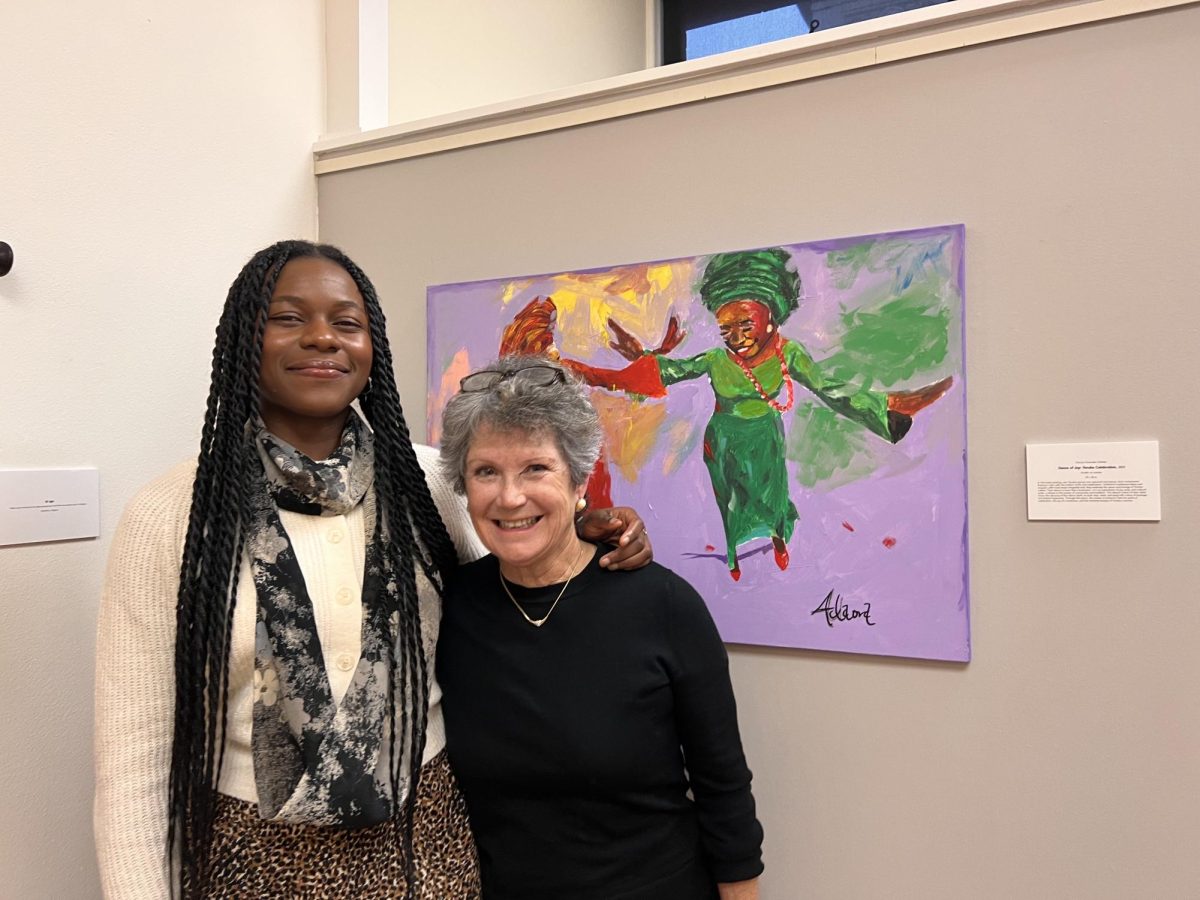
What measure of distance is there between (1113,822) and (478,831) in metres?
0.97

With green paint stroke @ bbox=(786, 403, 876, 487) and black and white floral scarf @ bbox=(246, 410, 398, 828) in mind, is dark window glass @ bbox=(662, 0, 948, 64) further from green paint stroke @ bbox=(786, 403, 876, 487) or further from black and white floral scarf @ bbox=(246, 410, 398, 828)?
black and white floral scarf @ bbox=(246, 410, 398, 828)

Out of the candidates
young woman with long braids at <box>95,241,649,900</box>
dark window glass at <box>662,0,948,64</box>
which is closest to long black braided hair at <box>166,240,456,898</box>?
young woman with long braids at <box>95,241,649,900</box>

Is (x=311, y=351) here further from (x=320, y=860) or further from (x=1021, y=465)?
(x=1021, y=465)

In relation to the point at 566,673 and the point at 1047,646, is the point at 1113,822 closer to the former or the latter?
the point at 1047,646

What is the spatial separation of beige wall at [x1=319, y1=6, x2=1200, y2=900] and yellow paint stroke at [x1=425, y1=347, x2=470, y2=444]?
0.55m

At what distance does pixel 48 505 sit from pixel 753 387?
1.21 m

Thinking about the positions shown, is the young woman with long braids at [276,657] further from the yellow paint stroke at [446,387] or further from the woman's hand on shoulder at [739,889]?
the yellow paint stroke at [446,387]

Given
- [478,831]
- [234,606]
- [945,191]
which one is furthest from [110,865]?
[945,191]

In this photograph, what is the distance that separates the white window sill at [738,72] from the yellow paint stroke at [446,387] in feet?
1.50

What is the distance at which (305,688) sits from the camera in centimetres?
109

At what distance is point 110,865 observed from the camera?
1.07 m

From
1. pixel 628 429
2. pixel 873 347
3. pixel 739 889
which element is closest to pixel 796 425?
pixel 873 347

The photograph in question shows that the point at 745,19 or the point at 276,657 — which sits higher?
the point at 745,19
